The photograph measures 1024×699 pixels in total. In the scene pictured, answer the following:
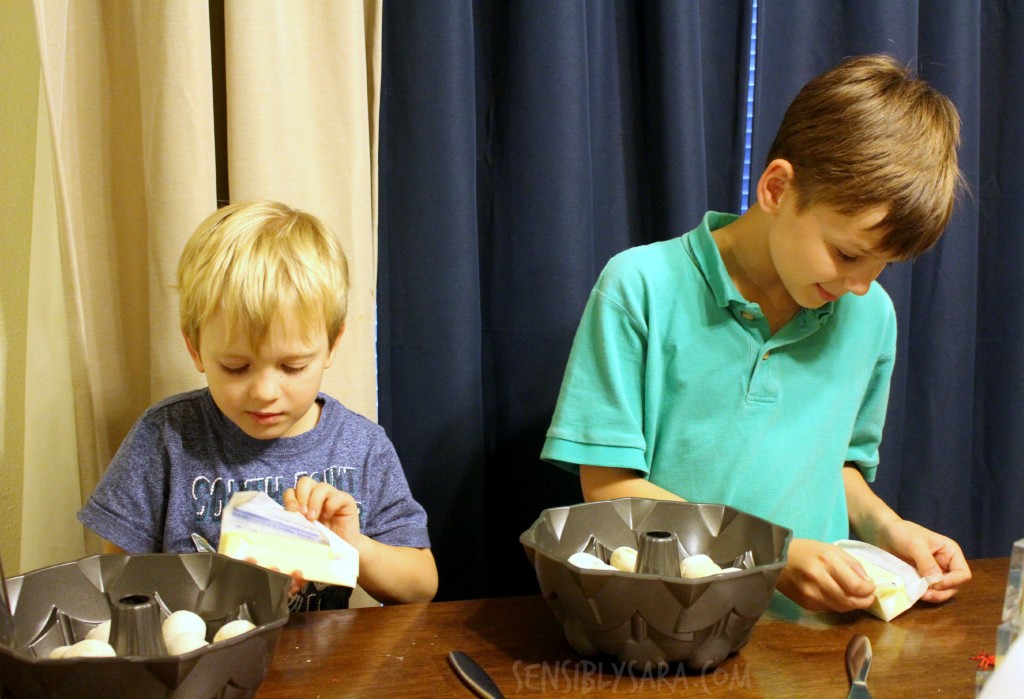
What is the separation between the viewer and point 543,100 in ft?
4.56

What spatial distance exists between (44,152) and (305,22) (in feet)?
1.23

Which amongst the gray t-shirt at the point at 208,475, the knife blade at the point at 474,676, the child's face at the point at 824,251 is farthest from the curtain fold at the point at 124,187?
the child's face at the point at 824,251

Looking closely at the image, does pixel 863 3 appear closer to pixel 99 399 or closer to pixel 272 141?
pixel 272 141

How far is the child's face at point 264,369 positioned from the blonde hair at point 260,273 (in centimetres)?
1

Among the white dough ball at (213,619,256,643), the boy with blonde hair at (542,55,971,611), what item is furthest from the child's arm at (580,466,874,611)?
the white dough ball at (213,619,256,643)

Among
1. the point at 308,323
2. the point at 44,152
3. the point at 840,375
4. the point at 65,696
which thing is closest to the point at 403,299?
the point at 308,323

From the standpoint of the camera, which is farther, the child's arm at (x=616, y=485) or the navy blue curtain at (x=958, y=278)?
the navy blue curtain at (x=958, y=278)

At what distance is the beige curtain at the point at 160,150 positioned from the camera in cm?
118

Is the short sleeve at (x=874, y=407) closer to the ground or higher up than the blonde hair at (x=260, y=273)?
closer to the ground

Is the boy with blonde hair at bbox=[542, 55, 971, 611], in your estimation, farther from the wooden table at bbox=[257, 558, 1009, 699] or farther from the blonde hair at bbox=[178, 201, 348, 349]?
the blonde hair at bbox=[178, 201, 348, 349]

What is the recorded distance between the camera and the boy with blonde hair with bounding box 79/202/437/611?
3.23 feet

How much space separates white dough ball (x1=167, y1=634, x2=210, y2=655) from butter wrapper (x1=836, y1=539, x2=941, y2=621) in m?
0.64

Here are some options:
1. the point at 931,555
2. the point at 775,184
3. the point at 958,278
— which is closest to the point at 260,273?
the point at 775,184

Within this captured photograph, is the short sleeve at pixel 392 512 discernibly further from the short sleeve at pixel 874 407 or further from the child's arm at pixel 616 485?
the short sleeve at pixel 874 407
